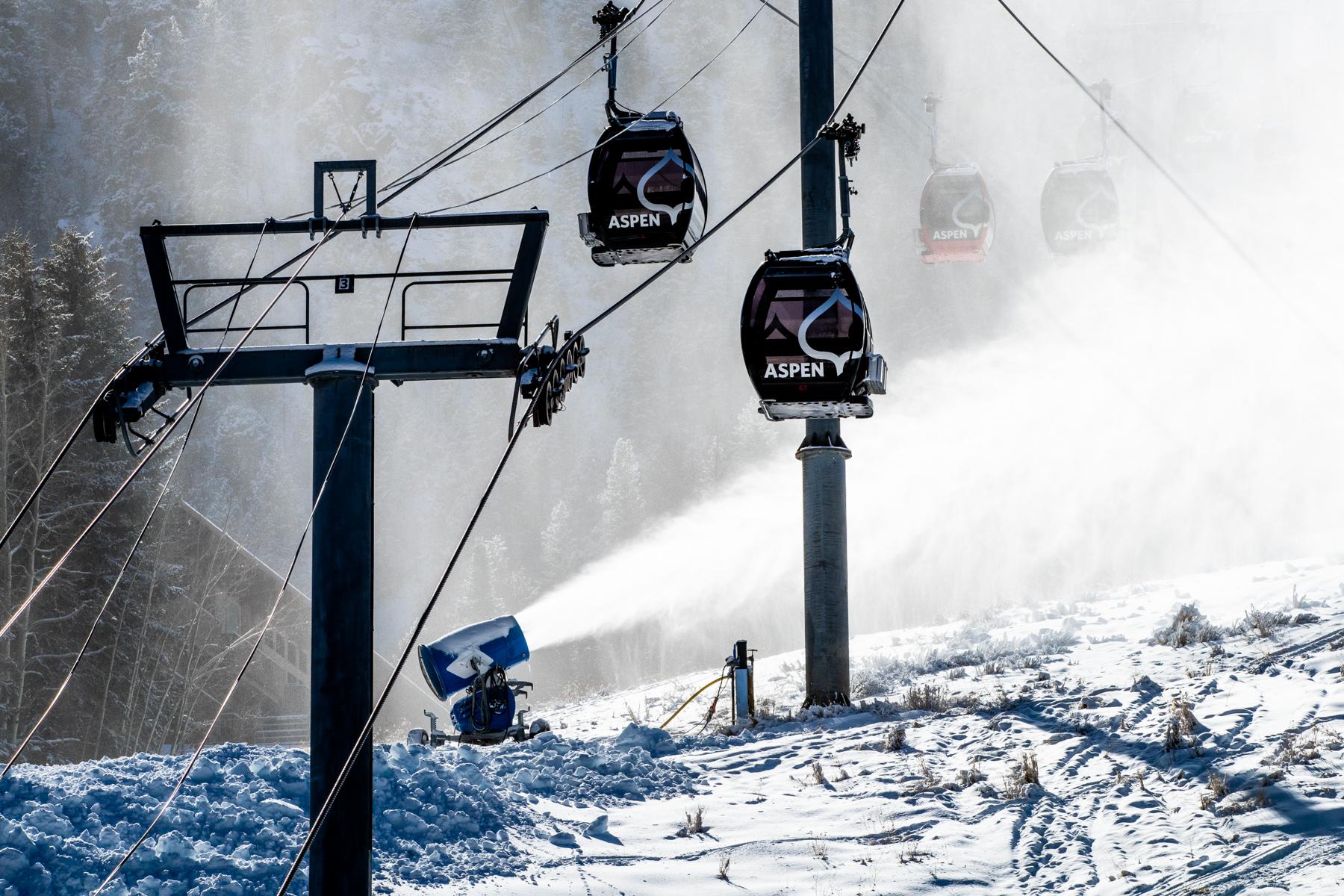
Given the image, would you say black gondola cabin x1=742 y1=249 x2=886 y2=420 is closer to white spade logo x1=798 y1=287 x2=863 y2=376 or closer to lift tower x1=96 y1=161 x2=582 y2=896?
white spade logo x1=798 y1=287 x2=863 y2=376

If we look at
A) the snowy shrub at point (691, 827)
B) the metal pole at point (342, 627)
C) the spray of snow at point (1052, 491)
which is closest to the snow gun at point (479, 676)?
the snowy shrub at point (691, 827)

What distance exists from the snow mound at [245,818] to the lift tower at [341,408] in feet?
2.56

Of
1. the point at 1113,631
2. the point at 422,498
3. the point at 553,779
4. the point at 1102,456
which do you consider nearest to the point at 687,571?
the point at 1102,456

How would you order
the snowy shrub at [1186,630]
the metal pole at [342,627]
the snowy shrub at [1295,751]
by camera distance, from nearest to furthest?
1. the metal pole at [342,627]
2. the snowy shrub at [1295,751]
3. the snowy shrub at [1186,630]

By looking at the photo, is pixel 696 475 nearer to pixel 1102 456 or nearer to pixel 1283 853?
pixel 1102 456

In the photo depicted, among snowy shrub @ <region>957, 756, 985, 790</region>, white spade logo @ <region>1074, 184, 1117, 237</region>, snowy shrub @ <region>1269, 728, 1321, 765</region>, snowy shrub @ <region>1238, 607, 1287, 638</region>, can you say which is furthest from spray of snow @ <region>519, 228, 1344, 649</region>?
snowy shrub @ <region>1269, 728, 1321, 765</region>

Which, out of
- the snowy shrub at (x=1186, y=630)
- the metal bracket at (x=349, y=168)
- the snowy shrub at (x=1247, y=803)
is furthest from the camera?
the snowy shrub at (x=1186, y=630)

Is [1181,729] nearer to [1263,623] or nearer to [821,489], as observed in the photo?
[1263,623]

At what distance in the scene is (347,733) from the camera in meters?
9.58

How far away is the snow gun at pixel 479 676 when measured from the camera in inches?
729

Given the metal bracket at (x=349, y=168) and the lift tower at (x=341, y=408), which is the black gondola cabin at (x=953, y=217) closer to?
the lift tower at (x=341, y=408)

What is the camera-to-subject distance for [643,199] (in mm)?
15672

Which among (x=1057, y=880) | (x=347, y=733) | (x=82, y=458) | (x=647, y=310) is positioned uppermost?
(x=647, y=310)

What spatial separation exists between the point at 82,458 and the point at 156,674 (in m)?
5.82
